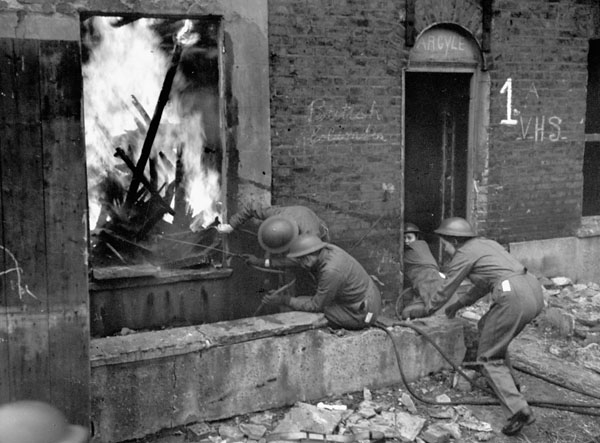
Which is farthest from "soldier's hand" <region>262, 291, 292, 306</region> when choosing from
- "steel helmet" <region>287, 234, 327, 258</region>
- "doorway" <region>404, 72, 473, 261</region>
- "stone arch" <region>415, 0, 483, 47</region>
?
→ "stone arch" <region>415, 0, 483, 47</region>

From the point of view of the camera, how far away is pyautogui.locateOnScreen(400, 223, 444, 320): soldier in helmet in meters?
7.99

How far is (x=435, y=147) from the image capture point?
881cm

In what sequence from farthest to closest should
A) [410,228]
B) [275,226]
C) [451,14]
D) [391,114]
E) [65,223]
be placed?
[410,228], [451,14], [391,114], [275,226], [65,223]

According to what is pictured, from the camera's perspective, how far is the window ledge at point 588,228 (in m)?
9.50

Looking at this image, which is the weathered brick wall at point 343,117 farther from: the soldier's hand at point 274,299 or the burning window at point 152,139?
the soldier's hand at point 274,299

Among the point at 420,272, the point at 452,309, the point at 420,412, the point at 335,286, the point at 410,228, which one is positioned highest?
the point at 410,228

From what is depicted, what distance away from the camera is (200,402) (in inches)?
224

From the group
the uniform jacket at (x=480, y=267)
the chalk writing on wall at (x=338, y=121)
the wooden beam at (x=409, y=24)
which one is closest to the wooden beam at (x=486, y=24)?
the wooden beam at (x=409, y=24)

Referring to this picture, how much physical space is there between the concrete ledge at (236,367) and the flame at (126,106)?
74.1 inches

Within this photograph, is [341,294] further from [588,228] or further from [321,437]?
[588,228]

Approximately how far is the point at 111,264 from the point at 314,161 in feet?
8.22

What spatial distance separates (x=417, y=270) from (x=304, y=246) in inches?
93.3

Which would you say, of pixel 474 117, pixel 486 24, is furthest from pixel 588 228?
pixel 486 24

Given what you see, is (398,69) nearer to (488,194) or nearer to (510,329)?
(488,194)
